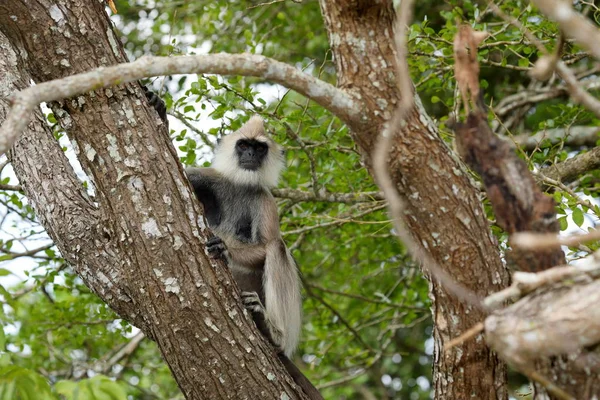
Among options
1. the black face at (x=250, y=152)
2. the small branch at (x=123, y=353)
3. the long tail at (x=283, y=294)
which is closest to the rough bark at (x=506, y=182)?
the long tail at (x=283, y=294)

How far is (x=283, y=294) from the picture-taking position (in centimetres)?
499

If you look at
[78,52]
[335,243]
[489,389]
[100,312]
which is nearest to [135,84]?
[78,52]

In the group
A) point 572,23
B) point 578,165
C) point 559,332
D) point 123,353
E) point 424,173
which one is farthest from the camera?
point 123,353

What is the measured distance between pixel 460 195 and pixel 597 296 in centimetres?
78

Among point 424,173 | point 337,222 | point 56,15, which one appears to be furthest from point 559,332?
point 337,222

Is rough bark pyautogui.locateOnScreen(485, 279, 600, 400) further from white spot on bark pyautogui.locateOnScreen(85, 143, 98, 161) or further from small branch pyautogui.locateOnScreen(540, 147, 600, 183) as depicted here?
small branch pyautogui.locateOnScreen(540, 147, 600, 183)

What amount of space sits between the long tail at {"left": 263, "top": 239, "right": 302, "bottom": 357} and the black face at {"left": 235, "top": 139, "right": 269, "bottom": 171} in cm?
66


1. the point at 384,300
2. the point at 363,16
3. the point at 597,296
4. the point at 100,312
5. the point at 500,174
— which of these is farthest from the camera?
the point at 384,300

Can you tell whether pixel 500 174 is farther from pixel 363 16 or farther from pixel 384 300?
pixel 384 300

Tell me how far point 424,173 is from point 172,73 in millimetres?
1066

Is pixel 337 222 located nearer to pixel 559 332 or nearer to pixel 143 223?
pixel 143 223

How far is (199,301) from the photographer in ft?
11.1

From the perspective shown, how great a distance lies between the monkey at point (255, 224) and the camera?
4801 millimetres

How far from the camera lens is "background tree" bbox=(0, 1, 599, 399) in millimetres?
3047
